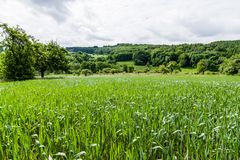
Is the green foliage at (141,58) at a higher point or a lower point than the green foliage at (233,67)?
higher

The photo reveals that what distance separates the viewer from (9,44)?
4781cm

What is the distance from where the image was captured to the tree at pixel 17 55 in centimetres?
4719

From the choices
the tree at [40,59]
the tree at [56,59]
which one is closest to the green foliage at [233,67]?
the tree at [56,59]

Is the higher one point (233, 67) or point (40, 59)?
point (40, 59)

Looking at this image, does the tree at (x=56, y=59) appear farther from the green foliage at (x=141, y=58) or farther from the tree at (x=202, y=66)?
the green foliage at (x=141, y=58)

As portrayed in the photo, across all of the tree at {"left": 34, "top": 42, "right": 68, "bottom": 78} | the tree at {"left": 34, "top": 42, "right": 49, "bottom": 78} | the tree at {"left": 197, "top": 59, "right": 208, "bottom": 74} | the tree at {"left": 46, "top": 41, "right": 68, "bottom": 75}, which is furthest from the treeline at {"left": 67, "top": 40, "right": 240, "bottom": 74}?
the tree at {"left": 34, "top": 42, "right": 49, "bottom": 78}

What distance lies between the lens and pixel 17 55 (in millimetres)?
48344

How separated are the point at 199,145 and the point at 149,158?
705 millimetres

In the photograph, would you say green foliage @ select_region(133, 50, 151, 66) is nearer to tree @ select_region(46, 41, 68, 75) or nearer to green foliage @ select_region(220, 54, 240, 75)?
green foliage @ select_region(220, 54, 240, 75)

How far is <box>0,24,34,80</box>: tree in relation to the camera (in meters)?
47.2

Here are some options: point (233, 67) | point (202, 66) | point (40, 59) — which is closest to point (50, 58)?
point (40, 59)

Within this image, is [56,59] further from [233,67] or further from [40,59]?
[233,67]

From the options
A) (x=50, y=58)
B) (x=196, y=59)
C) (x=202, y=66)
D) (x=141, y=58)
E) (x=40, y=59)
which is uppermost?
(x=141, y=58)

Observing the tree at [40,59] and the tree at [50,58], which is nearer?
the tree at [40,59]
